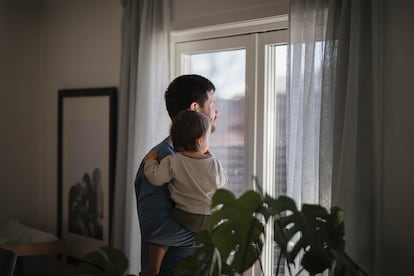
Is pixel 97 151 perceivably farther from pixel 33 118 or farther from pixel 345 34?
pixel 345 34

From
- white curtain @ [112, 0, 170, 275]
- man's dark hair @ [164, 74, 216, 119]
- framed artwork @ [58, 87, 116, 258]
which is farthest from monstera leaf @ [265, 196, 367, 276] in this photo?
framed artwork @ [58, 87, 116, 258]

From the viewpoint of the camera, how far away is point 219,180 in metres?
2.06

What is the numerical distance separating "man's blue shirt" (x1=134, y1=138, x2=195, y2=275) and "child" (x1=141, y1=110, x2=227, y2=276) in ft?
0.10

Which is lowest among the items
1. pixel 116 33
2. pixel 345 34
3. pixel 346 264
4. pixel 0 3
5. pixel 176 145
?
pixel 346 264

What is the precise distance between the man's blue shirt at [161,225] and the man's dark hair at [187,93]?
188 mm

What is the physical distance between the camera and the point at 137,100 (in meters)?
3.01

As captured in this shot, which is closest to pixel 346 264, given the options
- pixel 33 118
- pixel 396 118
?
pixel 396 118

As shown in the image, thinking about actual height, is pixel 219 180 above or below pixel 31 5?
below

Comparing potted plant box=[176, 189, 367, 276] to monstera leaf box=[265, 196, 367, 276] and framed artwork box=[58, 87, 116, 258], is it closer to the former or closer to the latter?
monstera leaf box=[265, 196, 367, 276]

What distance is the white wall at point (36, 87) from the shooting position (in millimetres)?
3631

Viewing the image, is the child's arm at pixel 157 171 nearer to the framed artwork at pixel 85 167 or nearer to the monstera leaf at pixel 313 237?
the monstera leaf at pixel 313 237

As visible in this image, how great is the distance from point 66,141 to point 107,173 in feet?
1.64

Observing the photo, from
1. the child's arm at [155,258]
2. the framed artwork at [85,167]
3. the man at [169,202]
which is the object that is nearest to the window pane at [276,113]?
the man at [169,202]

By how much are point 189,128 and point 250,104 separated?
81cm
